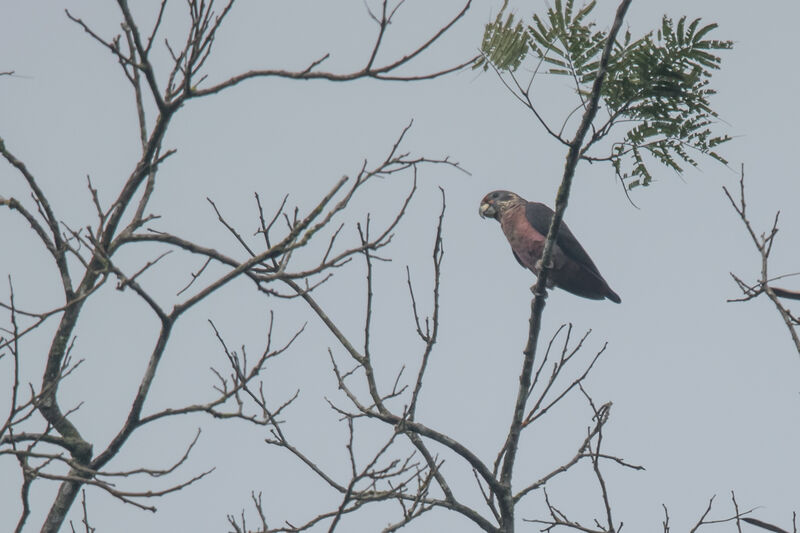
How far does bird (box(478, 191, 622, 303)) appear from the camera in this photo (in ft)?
27.2

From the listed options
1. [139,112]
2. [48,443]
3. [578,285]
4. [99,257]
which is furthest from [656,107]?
[578,285]

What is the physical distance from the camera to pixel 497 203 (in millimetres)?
9414

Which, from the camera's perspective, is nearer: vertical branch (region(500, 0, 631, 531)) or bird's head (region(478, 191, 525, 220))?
vertical branch (region(500, 0, 631, 531))

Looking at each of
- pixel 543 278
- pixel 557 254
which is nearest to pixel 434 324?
pixel 543 278

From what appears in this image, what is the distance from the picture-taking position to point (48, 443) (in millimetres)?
3141

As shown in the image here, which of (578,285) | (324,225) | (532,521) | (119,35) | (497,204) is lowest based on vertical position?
(532,521)

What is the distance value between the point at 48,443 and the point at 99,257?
79cm

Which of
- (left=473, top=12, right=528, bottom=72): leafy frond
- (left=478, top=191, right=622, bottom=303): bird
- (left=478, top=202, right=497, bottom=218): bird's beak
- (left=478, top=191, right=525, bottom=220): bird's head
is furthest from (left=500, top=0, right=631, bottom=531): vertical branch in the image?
(left=478, top=202, right=497, bottom=218): bird's beak

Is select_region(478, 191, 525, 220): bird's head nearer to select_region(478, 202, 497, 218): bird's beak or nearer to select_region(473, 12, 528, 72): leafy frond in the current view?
select_region(478, 202, 497, 218): bird's beak

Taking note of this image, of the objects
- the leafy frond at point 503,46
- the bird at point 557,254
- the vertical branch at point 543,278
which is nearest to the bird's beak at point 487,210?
the bird at point 557,254

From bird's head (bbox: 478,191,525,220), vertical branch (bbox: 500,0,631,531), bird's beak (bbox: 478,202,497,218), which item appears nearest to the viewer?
vertical branch (bbox: 500,0,631,531)

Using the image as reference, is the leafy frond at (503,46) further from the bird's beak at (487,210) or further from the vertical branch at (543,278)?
the bird's beak at (487,210)

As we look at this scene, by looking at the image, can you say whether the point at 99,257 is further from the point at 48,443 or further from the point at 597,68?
the point at 597,68

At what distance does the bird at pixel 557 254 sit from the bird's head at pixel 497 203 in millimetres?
358
